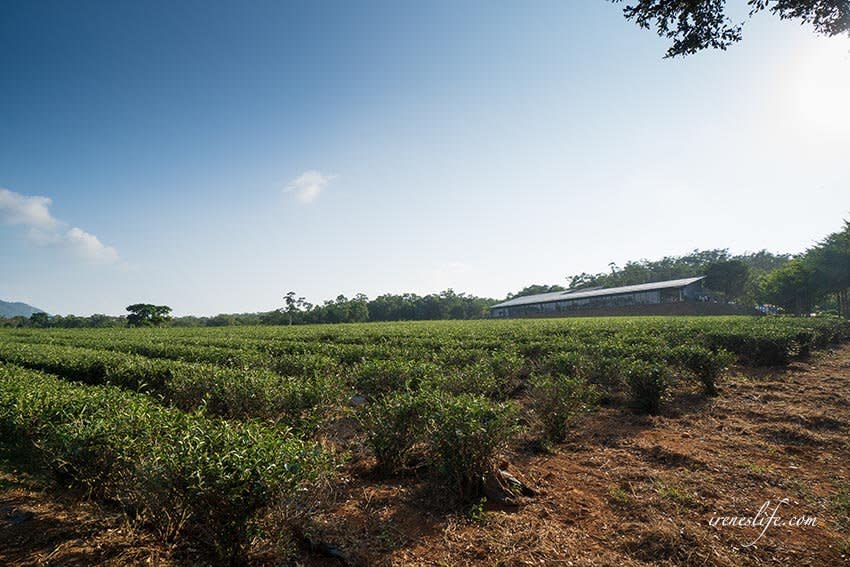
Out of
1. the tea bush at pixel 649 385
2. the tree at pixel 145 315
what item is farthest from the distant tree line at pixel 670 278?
the tea bush at pixel 649 385

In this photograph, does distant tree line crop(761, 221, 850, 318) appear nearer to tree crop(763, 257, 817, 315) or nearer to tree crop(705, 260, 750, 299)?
tree crop(763, 257, 817, 315)

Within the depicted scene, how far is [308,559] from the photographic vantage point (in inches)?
135

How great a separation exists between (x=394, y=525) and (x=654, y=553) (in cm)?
252

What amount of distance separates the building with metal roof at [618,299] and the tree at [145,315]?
67.4 meters

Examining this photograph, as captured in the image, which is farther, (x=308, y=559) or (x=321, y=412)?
(x=321, y=412)

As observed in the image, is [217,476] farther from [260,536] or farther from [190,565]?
[190,565]

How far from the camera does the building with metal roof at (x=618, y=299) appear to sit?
5281 cm

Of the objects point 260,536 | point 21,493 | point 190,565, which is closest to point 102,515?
point 190,565

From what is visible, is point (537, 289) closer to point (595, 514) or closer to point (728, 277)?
point (728, 277)

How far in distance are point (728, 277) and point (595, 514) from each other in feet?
265

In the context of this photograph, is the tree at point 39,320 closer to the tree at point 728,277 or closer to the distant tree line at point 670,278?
the distant tree line at point 670,278

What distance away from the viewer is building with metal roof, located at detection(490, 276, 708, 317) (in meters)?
52.8

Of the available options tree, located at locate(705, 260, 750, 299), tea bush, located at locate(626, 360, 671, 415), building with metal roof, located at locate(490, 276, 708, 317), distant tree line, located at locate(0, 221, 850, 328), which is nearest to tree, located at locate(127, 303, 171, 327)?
distant tree line, located at locate(0, 221, 850, 328)

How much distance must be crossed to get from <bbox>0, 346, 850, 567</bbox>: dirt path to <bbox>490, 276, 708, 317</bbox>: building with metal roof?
53.3 meters
